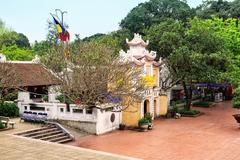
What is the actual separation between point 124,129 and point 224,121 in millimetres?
7815

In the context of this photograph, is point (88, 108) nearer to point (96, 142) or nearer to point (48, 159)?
point (96, 142)

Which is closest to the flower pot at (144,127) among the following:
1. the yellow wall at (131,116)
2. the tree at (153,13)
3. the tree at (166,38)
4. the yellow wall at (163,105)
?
the yellow wall at (131,116)

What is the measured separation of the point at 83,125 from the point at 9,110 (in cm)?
508

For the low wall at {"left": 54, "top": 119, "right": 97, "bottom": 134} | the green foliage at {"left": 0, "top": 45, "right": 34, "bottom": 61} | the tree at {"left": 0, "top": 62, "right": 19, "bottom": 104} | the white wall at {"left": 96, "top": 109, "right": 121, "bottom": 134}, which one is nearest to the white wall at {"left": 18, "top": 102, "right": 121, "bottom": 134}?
the white wall at {"left": 96, "top": 109, "right": 121, "bottom": 134}

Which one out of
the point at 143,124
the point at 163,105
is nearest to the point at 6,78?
the point at 143,124

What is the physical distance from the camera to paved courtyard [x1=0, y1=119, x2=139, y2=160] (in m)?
11.2

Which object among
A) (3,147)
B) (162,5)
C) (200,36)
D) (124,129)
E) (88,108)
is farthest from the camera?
(162,5)

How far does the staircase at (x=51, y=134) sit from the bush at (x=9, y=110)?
12.1ft

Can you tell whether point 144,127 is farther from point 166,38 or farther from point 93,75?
point 166,38

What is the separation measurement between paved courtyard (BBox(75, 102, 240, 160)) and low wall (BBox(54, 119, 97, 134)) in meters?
0.76

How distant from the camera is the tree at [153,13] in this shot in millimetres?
46500

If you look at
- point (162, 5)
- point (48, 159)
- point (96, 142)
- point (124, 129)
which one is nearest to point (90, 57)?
point (96, 142)

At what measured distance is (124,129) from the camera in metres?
20.9

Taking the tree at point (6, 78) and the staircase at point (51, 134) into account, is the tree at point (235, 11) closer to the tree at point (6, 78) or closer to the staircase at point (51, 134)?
the tree at point (6, 78)
